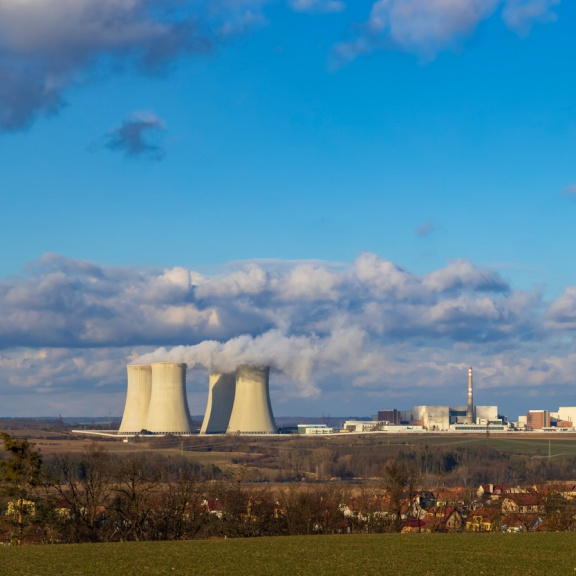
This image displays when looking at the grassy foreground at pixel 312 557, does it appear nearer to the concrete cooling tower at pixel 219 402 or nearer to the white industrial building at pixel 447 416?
the concrete cooling tower at pixel 219 402

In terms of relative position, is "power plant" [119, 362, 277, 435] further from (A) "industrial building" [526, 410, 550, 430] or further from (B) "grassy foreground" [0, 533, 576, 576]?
(A) "industrial building" [526, 410, 550, 430]

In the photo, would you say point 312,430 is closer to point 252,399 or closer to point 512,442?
point 512,442

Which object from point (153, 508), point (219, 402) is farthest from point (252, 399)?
point (153, 508)

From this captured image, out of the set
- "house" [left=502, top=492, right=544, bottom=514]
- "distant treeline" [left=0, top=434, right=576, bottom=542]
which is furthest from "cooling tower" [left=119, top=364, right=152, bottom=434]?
"distant treeline" [left=0, top=434, right=576, bottom=542]

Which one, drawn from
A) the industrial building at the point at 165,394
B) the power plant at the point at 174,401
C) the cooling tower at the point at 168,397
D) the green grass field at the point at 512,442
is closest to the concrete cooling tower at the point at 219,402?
the power plant at the point at 174,401

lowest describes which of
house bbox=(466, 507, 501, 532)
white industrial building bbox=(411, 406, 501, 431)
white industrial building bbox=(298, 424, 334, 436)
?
house bbox=(466, 507, 501, 532)
